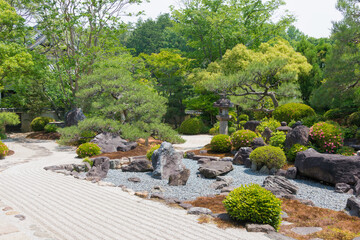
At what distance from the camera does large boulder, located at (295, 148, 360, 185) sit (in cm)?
827

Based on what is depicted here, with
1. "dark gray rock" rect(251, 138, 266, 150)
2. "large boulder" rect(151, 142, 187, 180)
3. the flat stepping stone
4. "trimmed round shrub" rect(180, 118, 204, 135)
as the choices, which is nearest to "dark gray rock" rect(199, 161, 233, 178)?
"large boulder" rect(151, 142, 187, 180)

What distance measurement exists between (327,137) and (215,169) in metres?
4.16

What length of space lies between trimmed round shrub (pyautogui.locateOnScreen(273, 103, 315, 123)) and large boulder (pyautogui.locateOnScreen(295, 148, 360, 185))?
5.43 meters

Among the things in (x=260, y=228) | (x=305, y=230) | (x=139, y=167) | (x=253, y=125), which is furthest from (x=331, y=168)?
(x=253, y=125)

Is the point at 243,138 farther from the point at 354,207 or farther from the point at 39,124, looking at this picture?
the point at 39,124

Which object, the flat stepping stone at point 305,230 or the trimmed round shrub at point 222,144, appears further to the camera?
the trimmed round shrub at point 222,144

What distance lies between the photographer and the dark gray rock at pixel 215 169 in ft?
30.1

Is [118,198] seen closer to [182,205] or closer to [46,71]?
[182,205]

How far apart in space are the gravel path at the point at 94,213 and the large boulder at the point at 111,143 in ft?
16.3

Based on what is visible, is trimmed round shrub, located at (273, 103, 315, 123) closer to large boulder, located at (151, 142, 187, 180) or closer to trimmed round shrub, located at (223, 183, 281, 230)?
large boulder, located at (151, 142, 187, 180)

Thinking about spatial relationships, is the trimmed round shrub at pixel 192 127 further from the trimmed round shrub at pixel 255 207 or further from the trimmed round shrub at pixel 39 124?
the trimmed round shrub at pixel 255 207

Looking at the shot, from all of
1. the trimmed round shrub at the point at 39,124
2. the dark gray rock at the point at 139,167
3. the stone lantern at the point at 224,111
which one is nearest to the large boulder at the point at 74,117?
the trimmed round shrub at the point at 39,124

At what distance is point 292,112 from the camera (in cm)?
1439

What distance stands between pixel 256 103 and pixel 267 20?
1326 centimetres
